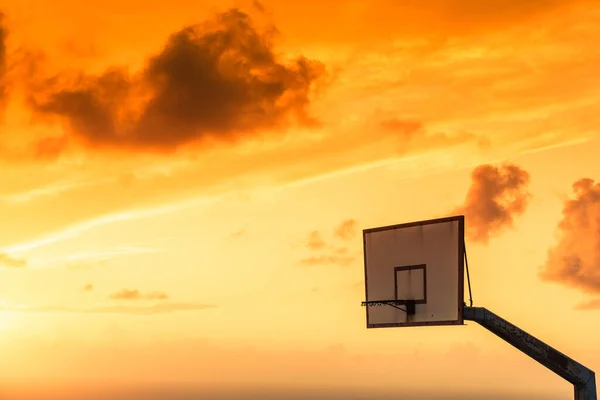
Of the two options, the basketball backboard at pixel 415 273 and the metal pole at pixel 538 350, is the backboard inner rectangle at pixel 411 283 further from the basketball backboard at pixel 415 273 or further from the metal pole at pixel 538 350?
the metal pole at pixel 538 350

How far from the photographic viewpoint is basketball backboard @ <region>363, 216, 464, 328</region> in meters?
41.1

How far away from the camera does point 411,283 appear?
4266cm

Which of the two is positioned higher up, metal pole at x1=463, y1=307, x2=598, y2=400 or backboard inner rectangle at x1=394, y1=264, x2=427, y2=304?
backboard inner rectangle at x1=394, y1=264, x2=427, y2=304

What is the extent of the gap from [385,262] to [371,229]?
1388 mm

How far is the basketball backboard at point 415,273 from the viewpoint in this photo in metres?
41.1

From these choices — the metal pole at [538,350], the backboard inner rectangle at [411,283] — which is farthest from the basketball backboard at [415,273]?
the metal pole at [538,350]

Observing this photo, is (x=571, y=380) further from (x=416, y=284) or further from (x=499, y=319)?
(x=416, y=284)

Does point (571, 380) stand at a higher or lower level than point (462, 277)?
lower

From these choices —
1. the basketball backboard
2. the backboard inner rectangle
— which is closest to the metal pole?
the basketball backboard

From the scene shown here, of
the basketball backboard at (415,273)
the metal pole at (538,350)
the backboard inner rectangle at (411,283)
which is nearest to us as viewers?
the metal pole at (538,350)

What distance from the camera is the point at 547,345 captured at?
41.3 m

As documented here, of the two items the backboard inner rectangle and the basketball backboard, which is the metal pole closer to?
the basketball backboard

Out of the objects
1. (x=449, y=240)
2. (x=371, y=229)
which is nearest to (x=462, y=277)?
(x=449, y=240)

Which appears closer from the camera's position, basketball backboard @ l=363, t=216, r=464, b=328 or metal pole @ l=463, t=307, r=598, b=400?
metal pole @ l=463, t=307, r=598, b=400
